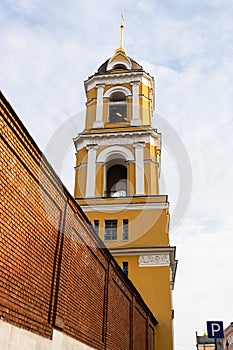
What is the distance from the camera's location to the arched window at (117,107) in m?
27.1

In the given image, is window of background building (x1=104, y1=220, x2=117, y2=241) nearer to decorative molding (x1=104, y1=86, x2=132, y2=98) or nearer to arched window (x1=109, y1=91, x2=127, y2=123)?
arched window (x1=109, y1=91, x2=127, y2=123)

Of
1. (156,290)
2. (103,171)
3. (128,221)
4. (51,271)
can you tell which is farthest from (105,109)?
(51,271)

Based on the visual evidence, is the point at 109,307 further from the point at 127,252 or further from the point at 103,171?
the point at 103,171

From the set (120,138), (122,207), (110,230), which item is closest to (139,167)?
(120,138)

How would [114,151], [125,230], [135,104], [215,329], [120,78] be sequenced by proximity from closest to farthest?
[215,329], [125,230], [114,151], [135,104], [120,78]

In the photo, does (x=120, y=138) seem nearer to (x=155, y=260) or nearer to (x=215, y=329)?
(x=155, y=260)

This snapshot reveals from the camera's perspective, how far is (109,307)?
1186 cm

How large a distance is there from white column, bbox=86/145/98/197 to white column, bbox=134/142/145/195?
2557 millimetres

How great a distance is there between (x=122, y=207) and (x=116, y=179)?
4577 mm

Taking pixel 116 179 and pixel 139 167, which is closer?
pixel 139 167

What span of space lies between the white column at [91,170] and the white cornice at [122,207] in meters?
0.91

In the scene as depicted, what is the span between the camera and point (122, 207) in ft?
75.0

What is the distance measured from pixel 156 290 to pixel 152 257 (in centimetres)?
174

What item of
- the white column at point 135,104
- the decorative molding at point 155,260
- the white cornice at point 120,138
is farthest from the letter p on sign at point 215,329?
the white column at point 135,104
